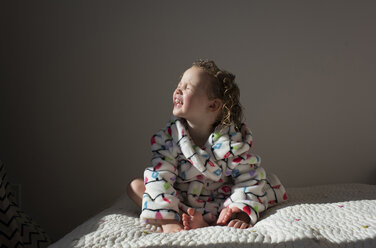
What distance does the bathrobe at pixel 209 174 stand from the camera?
1.22 metres

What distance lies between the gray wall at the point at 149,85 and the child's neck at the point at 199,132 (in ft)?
1.59

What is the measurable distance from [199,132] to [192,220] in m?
0.36

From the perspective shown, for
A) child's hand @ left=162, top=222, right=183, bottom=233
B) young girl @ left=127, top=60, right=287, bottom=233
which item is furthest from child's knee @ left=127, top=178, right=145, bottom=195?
child's hand @ left=162, top=222, right=183, bottom=233

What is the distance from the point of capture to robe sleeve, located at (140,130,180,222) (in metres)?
1.13

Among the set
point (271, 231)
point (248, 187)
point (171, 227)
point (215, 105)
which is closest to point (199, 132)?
point (215, 105)

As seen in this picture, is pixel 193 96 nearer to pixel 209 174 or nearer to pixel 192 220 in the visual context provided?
pixel 209 174

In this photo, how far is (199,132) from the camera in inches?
53.9

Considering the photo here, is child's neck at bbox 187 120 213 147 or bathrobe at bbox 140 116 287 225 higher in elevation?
child's neck at bbox 187 120 213 147

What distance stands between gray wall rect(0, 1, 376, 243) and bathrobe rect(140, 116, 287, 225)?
543 millimetres

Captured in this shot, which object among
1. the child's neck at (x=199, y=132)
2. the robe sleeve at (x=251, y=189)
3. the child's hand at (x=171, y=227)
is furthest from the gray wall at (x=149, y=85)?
the child's hand at (x=171, y=227)

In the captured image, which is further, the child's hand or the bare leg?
the bare leg

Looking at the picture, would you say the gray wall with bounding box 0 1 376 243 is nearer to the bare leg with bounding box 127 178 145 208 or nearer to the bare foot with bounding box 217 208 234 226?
the bare leg with bounding box 127 178 145 208

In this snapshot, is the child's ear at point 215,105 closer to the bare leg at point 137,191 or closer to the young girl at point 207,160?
the young girl at point 207,160

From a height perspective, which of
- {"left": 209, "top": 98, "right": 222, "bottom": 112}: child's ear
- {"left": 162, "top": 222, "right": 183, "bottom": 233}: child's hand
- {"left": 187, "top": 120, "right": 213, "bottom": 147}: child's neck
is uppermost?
{"left": 209, "top": 98, "right": 222, "bottom": 112}: child's ear
